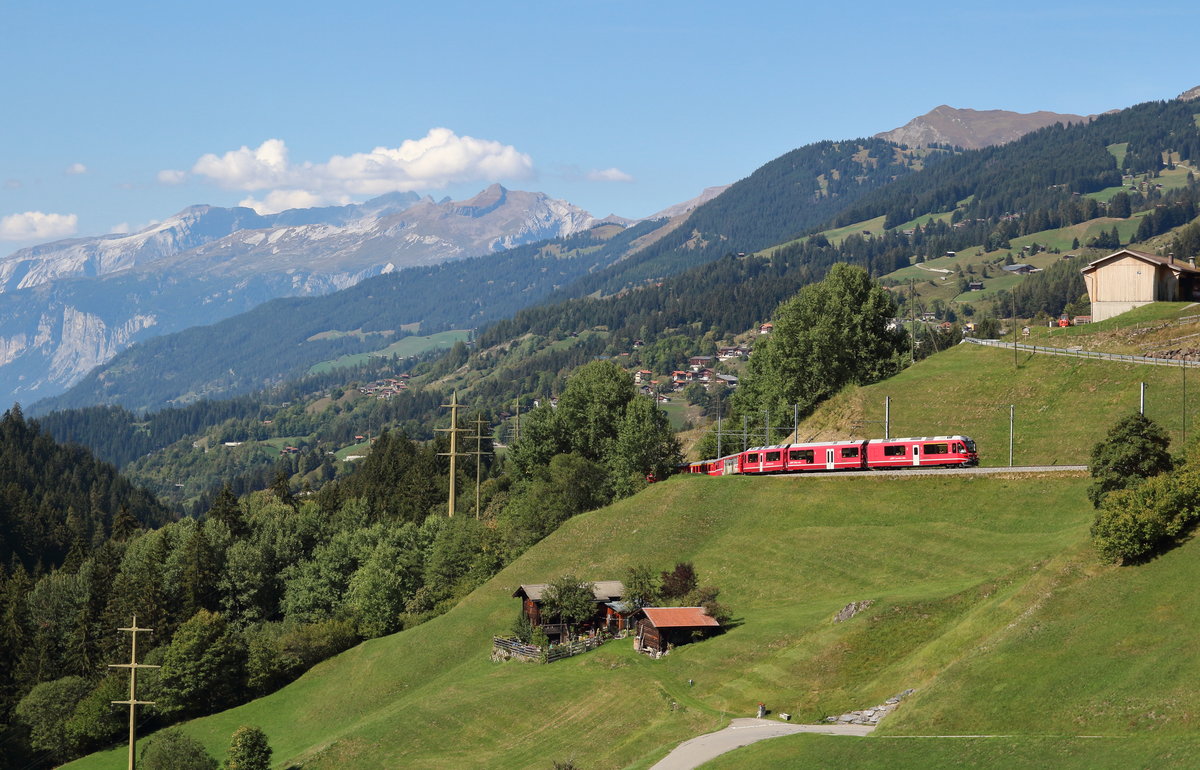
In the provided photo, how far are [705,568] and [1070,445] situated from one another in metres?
Result: 31.7

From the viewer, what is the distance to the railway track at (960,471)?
89.4 m

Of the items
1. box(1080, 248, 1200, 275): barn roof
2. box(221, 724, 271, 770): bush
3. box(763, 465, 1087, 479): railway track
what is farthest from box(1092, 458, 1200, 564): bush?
box(1080, 248, 1200, 275): barn roof

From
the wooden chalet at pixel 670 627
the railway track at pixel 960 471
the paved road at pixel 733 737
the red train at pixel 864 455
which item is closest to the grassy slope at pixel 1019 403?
the railway track at pixel 960 471

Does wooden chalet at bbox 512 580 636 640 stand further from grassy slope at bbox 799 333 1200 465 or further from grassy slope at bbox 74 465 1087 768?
grassy slope at bbox 799 333 1200 465

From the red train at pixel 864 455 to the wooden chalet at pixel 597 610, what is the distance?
23568mm

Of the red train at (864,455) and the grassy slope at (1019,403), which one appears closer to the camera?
the grassy slope at (1019,403)

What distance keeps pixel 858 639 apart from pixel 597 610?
78.7 ft

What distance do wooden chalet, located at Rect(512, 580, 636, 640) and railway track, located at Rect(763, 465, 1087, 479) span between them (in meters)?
22.8

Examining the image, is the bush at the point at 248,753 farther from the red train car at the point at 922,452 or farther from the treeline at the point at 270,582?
the red train car at the point at 922,452

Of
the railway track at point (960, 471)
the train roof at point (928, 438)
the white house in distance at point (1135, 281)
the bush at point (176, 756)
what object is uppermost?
the white house in distance at point (1135, 281)

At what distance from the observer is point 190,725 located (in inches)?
3632

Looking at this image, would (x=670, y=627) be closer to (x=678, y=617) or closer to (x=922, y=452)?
(x=678, y=617)

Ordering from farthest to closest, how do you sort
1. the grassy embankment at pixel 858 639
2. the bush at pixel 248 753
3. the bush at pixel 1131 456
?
the bush at pixel 1131 456 < the bush at pixel 248 753 < the grassy embankment at pixel 858 639

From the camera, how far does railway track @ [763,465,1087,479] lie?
89.4 m
